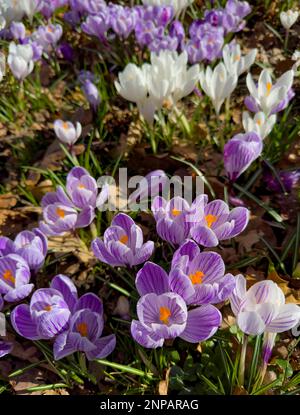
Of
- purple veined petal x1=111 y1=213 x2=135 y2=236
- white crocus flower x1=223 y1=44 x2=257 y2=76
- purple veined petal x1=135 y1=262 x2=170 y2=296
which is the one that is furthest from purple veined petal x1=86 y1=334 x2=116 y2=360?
white crocus flower x1=223 y1=44 x2=257 y2=76

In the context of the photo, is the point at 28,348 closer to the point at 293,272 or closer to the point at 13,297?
the point at 13,297

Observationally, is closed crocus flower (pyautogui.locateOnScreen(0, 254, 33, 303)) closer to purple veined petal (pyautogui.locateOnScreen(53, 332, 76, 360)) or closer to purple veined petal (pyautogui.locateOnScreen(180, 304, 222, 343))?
purple veined petal (pyautogui.locateOnScreen(53, 332, 76, 360))

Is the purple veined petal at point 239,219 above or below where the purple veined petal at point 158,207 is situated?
below

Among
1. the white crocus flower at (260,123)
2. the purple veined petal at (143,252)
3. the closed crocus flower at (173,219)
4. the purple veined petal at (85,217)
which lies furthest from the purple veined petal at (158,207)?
the white crocus flower at (260,123)

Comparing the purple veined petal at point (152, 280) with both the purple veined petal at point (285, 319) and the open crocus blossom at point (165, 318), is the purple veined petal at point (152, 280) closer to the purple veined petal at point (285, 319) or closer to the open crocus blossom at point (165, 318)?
the open crocus blossom at point (165, 318)

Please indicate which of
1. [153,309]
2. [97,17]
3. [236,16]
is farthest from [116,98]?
[153,309]

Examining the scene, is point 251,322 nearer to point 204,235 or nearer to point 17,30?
point 204,235
